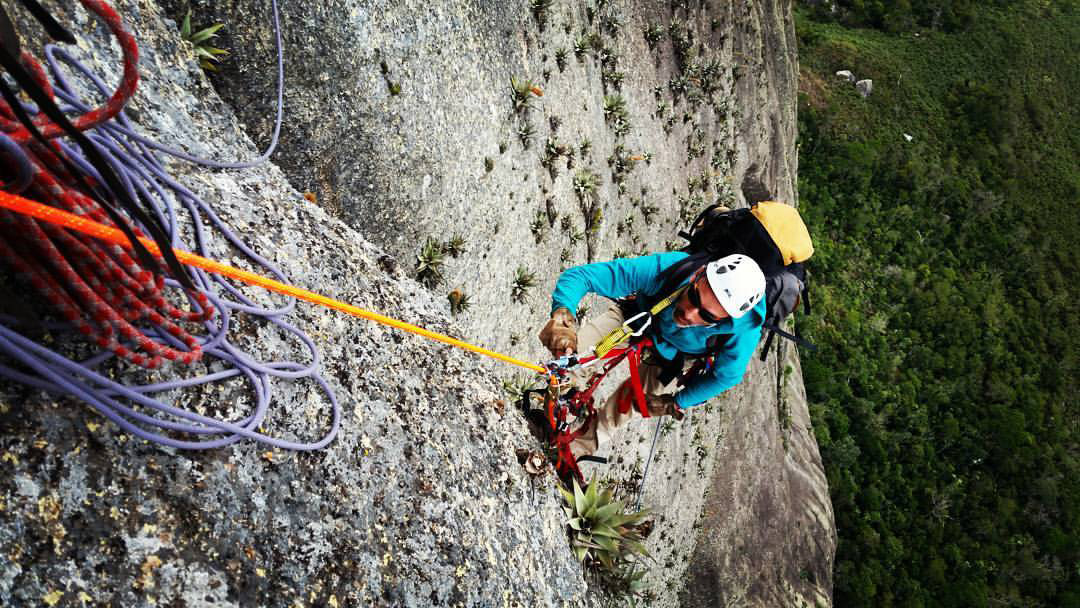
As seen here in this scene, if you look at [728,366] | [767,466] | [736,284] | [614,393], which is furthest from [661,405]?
[767,466]

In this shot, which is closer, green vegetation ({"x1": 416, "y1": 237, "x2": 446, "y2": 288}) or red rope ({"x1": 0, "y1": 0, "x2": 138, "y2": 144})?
red rope ({"x1": 0, "y1": 0, "x2": 138, "y2": 144})

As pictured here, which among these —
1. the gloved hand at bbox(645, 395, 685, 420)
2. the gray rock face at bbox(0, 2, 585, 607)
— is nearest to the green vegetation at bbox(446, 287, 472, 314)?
the gray rock face at bbox(0, 2, 585, 607)

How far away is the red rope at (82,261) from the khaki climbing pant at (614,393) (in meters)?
4.72

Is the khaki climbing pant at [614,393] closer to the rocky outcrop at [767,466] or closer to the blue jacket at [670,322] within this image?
the blue jacket at [670,322]

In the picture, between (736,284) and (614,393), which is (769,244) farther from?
(614,393)

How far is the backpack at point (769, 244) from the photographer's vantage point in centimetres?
654

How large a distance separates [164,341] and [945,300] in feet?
215

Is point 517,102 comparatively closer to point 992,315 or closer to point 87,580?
point 87,580

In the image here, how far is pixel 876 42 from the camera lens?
2628 inches

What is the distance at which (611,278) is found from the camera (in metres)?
5.85

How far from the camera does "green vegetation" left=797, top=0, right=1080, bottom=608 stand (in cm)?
4803

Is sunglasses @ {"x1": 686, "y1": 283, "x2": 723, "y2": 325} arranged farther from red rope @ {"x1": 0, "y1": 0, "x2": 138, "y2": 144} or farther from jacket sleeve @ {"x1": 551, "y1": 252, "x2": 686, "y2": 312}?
red rope @ {"x1": 0, "y1": 0, "x2": 138, "y2": 144}

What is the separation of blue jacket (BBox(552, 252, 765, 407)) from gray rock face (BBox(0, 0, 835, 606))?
47.6 inches

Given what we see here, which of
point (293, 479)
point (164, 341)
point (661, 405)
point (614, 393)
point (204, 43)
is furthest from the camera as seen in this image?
point (614, 393)
